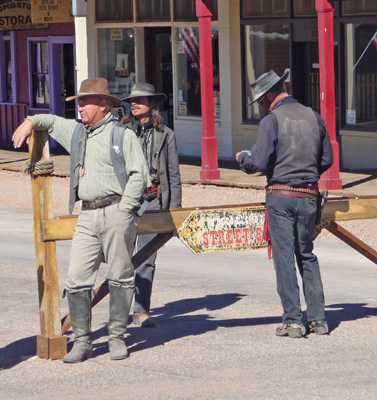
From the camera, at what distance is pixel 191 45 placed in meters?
20.1

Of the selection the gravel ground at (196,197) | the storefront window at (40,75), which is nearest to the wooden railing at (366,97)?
the gravel ground at (196,197)

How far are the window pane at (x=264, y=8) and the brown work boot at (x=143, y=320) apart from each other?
37.6 ft

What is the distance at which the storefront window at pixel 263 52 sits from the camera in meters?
18.6

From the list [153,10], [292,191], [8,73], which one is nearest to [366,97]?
[153,10]

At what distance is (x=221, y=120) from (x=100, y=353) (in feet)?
43.0

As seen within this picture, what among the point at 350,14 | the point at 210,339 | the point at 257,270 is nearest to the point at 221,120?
the point at 350,14

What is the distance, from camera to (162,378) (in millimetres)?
6395

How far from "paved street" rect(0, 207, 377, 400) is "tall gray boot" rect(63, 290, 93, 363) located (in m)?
0.09

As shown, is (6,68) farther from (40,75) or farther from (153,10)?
(153,10)

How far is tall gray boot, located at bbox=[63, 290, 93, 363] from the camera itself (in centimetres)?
678

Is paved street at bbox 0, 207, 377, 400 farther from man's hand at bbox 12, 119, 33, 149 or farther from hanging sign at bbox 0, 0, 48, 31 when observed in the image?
hanging sign at bbox 0, 0, 48, 31

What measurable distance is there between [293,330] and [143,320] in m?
1.28

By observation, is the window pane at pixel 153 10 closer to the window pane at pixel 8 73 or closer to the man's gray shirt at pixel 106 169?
the window pane at pixel 8 73

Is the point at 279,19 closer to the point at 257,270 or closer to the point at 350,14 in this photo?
the point at 350,14
